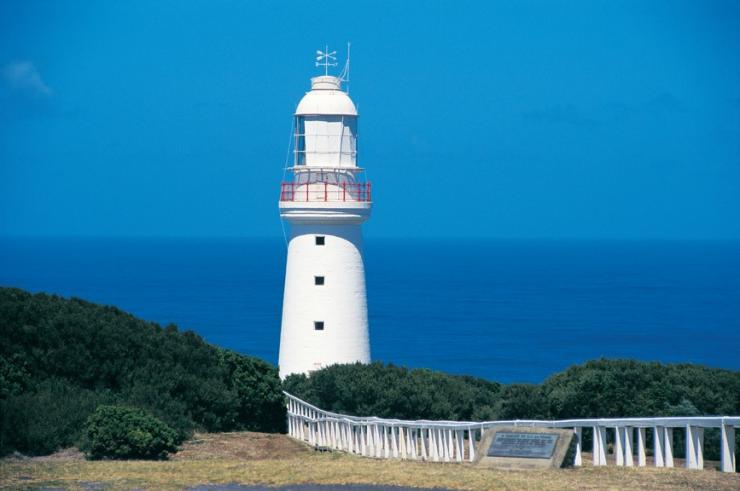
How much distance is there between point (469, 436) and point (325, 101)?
52.1 feet

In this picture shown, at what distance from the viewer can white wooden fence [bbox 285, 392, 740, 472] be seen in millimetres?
18312

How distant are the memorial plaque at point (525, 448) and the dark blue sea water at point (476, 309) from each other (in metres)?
51.9

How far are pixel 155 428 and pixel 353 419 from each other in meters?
5.01

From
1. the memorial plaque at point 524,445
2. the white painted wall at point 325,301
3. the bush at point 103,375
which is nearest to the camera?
the memorial plaque at point 524,445

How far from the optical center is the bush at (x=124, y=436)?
2047cm

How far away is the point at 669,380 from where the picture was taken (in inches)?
1056

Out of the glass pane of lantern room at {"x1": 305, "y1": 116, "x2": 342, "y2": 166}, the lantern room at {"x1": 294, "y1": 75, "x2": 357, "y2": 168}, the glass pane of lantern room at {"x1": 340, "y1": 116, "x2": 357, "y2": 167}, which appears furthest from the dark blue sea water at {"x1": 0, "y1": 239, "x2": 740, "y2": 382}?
the glass pane of lantern room at {"x1": 305, "y1": 116, "x2": 342, "y2": 166}

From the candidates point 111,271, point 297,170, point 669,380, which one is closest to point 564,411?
point 669,380

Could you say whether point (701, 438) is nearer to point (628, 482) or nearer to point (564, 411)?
point (628, 482)

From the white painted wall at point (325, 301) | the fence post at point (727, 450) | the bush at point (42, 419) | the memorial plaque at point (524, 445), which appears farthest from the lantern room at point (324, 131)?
the fence post at point (727, 450)

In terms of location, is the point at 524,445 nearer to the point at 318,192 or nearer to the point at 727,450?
the point at 727,450

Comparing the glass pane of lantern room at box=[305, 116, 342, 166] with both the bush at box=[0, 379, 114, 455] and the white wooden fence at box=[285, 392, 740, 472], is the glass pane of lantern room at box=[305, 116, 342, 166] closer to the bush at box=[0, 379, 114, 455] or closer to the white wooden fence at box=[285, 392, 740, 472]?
the white wooden fence at box=[285, 392, 740, 472]

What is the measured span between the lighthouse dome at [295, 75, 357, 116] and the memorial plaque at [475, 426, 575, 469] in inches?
666

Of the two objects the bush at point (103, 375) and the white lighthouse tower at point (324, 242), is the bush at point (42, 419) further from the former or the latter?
the white lighthouse tower at point (324, 242)
